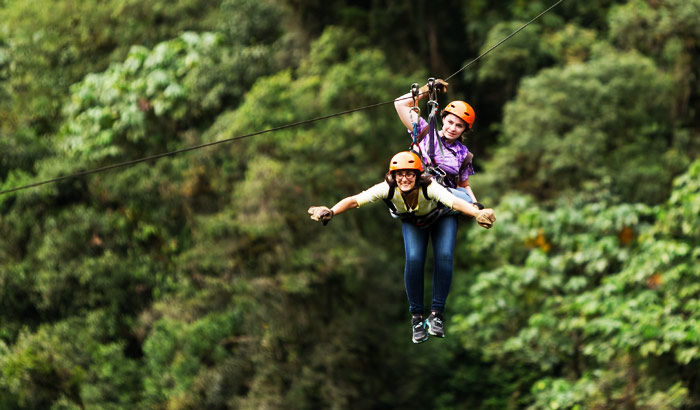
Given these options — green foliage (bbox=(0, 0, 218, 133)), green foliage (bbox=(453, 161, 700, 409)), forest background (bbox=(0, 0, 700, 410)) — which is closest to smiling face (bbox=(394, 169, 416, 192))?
green foliage (bbox=(453, 161, 700, 409))

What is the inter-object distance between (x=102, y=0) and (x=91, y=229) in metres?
4.66

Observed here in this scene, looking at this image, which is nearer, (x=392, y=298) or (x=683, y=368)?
(x=683, y=368)

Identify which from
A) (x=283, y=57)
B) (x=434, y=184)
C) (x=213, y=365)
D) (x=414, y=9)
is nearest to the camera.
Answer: (x=434, y=184)

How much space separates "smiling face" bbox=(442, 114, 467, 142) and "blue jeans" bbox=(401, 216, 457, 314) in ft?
1.66

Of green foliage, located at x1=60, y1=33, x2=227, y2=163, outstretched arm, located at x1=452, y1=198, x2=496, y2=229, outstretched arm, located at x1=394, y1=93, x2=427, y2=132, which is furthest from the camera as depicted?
green foliage, located at x1=60, y1=33, x2=227, y2=163

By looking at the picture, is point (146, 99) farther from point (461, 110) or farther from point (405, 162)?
point (405, 162)

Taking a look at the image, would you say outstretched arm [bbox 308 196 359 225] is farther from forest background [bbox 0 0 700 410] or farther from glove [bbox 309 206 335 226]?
forest background [bbox 0 0 700 410]

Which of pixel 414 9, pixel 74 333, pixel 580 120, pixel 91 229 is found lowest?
pixel 74 333

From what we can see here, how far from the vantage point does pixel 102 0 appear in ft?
55.9

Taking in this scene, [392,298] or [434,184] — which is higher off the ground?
[392,298]

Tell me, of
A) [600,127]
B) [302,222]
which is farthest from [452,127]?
[600,127]

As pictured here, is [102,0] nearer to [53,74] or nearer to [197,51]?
[53,74]

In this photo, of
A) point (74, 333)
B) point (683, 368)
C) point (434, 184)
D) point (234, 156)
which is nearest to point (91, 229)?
point (74, 333)

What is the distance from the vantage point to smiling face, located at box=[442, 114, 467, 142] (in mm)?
5609
